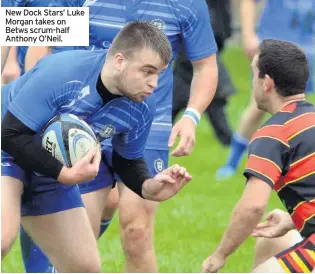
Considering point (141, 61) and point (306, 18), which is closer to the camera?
point (141, 61)

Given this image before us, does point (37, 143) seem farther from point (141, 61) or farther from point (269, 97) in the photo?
point (269, 97)

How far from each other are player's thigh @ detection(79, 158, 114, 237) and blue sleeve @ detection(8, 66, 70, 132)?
1.08 metres

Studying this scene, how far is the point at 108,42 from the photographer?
6.57 meters

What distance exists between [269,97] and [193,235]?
302 cm

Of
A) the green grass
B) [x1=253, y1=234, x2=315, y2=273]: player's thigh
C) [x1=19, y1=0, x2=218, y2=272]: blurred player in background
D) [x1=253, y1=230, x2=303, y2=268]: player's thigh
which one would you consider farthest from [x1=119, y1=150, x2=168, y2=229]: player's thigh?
[x1=253, y1=234, x2=315, y2=273]: player's thigh

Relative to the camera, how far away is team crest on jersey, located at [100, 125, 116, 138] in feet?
19.2

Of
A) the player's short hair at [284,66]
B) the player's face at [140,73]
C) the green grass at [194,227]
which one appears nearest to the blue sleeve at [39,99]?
the player's face at [140,73]

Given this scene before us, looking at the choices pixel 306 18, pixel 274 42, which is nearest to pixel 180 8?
pixel 274 42

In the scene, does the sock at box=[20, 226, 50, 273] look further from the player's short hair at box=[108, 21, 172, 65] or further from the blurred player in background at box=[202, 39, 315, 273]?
the player's short hair at box=[108, 21, 172, 65]

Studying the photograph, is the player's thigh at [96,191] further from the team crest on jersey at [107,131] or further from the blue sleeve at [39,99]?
the blue sleeve at [39,99]

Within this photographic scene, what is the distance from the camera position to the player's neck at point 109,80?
222 inches

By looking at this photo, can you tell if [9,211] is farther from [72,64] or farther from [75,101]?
[72,64]

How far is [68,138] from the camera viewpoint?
Result: 218 inches
